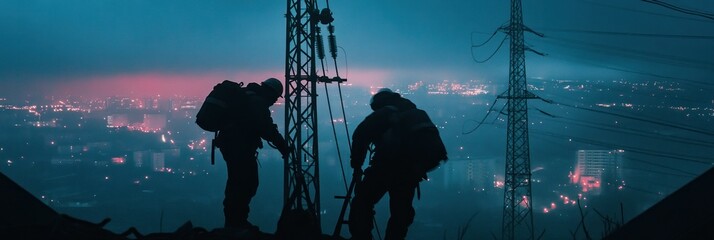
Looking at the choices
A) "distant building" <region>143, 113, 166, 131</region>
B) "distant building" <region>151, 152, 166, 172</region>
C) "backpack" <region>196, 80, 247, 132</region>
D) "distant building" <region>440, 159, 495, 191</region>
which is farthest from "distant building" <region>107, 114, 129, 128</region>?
"backpack" <region>196, 80, 247, 132</region>

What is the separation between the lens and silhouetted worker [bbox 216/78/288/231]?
6.74 m

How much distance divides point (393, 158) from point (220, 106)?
7.93 feet

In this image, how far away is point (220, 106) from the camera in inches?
259

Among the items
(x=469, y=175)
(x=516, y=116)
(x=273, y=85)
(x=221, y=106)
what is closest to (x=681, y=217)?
(x=273, y=85)

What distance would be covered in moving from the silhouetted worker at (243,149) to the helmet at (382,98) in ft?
5.05

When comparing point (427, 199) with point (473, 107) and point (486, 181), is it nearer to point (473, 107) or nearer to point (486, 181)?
point (486, 181)

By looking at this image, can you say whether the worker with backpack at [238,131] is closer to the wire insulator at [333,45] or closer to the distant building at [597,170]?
the wire insulator at [333,45]

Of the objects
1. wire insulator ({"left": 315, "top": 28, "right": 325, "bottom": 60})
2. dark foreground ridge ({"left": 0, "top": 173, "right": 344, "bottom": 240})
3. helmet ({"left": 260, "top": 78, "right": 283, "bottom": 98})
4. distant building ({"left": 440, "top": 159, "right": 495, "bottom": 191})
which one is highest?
wire insulator ({"left": 315, "top": 28, "right": 325, "bottom": 60})

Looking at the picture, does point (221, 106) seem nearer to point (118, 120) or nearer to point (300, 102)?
point (300, 102)

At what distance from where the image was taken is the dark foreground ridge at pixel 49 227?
4043 millimetres

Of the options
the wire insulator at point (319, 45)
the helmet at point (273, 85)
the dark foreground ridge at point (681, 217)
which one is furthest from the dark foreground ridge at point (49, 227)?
the wire insulator at point (319, 45)

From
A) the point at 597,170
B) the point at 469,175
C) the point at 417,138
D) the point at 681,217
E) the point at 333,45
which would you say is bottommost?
the point at 469,175

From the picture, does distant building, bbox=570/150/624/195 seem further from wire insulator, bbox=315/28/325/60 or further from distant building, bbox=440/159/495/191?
wire insulator, bbox=315/28/325/60

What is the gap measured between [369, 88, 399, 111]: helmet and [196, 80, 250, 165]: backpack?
1789mm
